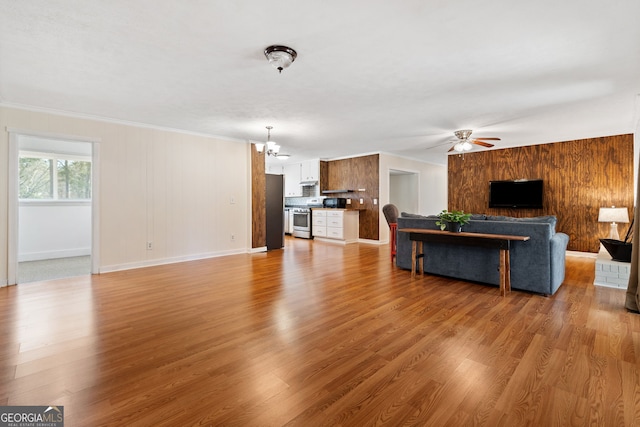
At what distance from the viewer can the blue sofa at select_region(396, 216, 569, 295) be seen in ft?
11.4

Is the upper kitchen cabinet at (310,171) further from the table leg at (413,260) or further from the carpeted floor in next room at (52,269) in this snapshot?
→ the carpeted floor in next room at (52,269)

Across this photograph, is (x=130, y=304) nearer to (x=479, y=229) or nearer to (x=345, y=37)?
(x=345, y=37)

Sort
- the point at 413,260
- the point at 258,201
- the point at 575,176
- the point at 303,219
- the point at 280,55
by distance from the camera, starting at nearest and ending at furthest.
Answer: the point at 280,55 → the point at 413,260 → the point at 575,176 → the point at 258,201 → the point at 303,219

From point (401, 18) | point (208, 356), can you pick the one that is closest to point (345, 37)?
point (401, 18)

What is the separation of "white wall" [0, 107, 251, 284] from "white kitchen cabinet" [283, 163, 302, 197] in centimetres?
323

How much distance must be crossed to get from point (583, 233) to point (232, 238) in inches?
272

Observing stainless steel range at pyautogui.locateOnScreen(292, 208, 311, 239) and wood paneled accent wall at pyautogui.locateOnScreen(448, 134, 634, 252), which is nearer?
wood paneled accent wall at pyautogui.locateOnScreen(448, 134, 634, 252)

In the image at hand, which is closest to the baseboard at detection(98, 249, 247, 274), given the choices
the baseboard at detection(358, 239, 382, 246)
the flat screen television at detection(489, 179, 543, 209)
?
the baseboard at detection(358, 239, 382, 246)

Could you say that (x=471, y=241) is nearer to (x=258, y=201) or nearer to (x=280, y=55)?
(x=280, y=55)

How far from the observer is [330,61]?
2830 millimetres

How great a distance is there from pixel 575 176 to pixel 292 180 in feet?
22.8

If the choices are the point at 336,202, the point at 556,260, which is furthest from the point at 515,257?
the point at 336,202

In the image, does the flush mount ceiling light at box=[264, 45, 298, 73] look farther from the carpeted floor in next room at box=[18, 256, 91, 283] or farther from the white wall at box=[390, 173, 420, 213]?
the white wall at box=[390, 173, 420, 213]

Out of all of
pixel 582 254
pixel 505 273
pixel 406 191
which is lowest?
pixel 582 254
